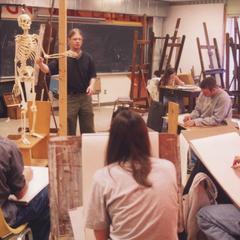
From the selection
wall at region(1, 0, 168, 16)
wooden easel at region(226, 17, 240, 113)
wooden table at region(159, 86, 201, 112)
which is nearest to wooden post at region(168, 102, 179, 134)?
wooden table at region(159, 86, 201, 112)

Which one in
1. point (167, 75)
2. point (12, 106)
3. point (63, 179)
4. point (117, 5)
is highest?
point (117, 5)

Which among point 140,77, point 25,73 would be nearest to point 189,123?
point 25,73

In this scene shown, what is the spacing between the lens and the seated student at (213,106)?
394 cm

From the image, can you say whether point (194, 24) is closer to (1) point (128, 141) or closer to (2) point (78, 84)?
(2) point (78, 84)

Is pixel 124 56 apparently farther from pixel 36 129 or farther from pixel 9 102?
pixel 36 129

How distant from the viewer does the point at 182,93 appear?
601 cm

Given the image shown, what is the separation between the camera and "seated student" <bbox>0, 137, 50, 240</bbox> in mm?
1978

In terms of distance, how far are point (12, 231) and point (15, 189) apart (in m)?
0.24

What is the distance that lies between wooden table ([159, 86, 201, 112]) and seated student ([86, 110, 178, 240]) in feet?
14.6

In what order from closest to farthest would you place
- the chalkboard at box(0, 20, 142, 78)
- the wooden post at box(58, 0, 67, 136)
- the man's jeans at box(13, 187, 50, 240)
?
1. the man's jeans at box(13, 187, 50, 240)
2. the wooden post at box(58, 0, 67, 136)
3. the chalkboard at box(0, 20, 142, 78)

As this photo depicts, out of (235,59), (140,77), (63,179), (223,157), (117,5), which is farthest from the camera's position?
(117,5)

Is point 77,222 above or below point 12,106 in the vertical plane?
above

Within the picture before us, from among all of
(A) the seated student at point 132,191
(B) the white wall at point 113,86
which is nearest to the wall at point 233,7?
(B) the white wall at point 113,86

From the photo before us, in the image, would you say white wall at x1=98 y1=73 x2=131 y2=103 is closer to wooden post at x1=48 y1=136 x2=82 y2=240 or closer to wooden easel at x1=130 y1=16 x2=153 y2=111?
wooden easel at x1=130 y1=16 x2=153 y2=111
